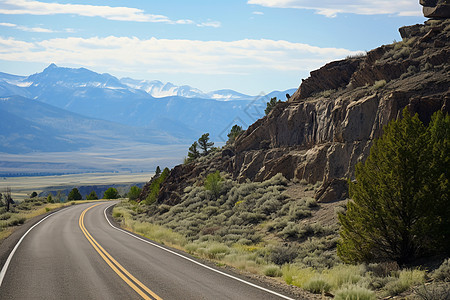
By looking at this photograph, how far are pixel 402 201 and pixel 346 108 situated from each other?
1851 centimetres

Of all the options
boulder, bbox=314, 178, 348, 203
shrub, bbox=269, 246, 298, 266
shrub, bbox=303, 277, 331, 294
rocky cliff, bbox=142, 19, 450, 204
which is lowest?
shrub, bbox=269, 246, 298, 266

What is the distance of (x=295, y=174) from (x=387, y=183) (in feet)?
64.2

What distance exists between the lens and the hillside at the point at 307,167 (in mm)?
22469

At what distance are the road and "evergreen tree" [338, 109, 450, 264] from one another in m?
5.21

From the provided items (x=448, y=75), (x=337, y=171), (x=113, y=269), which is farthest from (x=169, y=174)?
(x=113, y=269)

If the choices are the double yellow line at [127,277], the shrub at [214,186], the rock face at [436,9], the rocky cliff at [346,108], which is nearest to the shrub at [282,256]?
the double yellow line at [127,277]

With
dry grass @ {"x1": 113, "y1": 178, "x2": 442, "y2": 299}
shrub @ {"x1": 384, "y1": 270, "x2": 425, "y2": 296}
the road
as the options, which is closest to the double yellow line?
the road

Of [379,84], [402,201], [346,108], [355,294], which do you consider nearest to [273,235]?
[346,108]

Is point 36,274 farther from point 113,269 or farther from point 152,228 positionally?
point 152,228

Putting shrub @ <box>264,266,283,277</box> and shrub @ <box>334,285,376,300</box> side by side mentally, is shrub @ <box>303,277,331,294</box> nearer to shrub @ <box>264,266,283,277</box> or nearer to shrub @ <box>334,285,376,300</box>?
shrub @ <box>334,285,376,300</box>

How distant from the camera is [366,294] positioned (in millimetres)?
11125

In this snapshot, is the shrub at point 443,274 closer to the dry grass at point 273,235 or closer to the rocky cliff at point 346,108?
the dry grass at point 273,235

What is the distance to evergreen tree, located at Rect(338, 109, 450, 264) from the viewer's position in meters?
15.5

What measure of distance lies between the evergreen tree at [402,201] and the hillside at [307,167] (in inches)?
46.0
